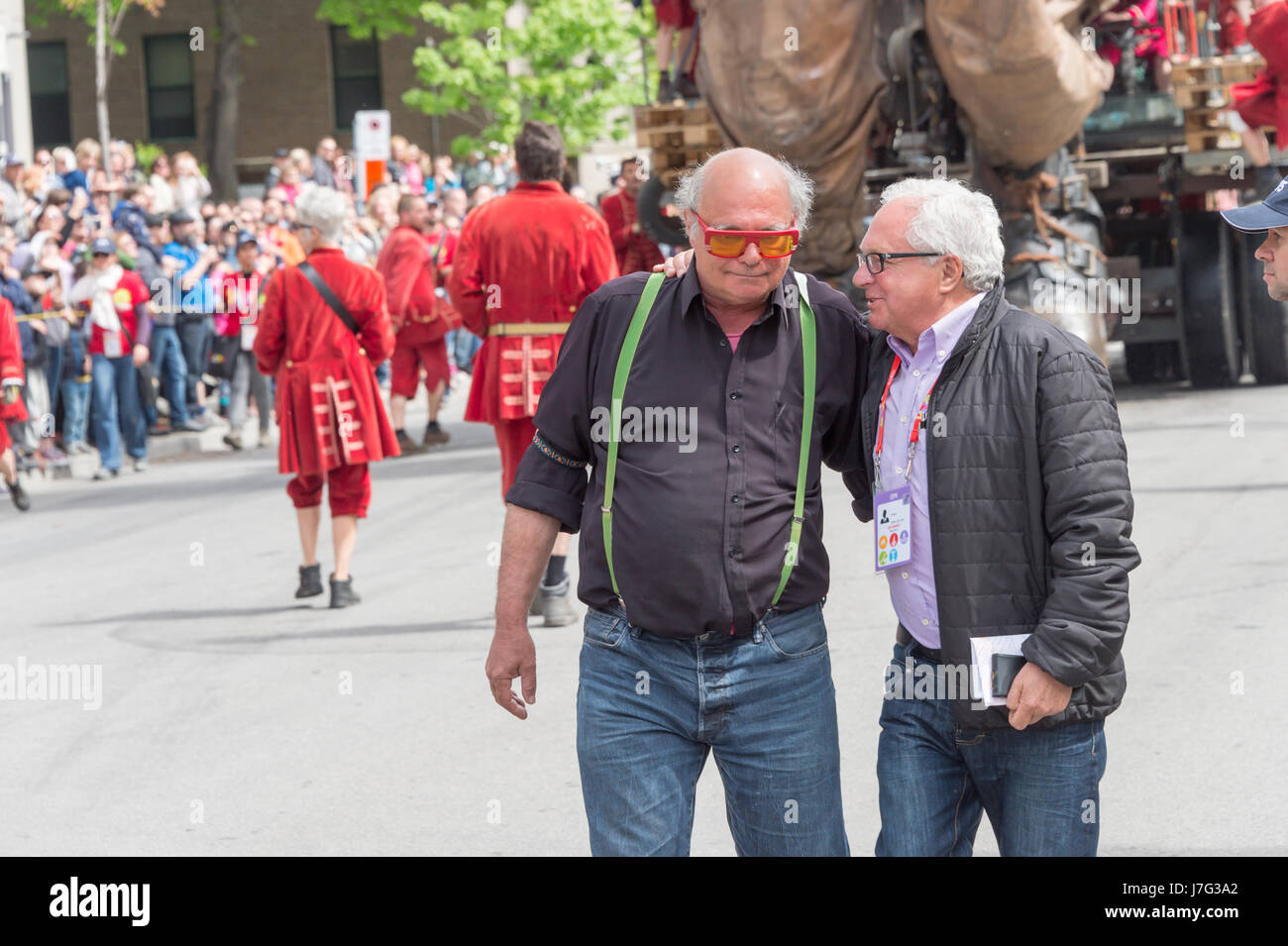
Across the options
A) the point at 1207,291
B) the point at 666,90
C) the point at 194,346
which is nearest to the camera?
the point at 666,90

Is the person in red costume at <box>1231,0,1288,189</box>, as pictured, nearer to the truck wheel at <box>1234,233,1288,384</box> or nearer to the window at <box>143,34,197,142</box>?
the truck wheel at <box>1234,233,1288,384</box>

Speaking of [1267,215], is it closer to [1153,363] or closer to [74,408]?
[1153,363]

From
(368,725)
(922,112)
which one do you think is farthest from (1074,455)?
(922,112)

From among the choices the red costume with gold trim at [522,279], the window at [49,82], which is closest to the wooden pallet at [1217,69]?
the red costume with gold trim at [522,279]

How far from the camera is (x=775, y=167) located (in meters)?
A: 3.84

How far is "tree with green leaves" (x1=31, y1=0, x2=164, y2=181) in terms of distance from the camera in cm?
2684

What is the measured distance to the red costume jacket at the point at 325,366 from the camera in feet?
29.9

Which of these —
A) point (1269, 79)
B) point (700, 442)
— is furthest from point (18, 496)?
point (700, 442)

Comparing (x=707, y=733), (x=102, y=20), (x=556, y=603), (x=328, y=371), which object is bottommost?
(x=556, y=603)

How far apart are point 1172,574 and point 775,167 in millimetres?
5153

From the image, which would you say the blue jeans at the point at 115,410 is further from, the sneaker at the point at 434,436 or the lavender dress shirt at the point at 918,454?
the lavender dress shirt at the point at 918,454

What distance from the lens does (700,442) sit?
3.82m

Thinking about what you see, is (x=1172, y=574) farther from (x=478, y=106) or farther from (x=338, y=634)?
(x=478, y=106)

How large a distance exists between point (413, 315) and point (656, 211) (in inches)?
166
